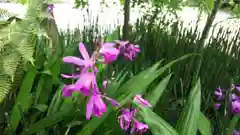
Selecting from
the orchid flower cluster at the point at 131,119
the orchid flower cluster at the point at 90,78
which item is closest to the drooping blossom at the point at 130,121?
the orchid flower cluster at the point at 131,119

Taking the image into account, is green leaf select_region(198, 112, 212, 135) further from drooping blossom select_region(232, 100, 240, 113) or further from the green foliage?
the green foliage

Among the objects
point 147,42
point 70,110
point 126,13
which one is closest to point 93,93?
point 70,110

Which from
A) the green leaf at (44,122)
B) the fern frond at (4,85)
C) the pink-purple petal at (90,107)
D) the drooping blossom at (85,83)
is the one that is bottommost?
the green leaf at (44,122)

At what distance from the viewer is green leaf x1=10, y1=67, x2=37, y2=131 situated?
0.82m

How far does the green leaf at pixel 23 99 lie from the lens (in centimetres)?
82

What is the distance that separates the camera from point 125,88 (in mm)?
844

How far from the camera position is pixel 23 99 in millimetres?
842

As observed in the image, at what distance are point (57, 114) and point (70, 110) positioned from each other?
0.03m

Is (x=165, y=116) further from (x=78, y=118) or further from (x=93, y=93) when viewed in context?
(x=93, y=93)

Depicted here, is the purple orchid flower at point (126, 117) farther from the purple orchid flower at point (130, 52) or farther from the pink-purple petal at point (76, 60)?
the purple orchid flower at point (130, 52)

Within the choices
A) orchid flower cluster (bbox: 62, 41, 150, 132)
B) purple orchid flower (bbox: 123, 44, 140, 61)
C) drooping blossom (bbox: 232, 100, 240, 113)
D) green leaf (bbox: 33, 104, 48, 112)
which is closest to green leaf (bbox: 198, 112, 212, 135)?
drooping blossom (bbox: 232, 100, 240, 113)

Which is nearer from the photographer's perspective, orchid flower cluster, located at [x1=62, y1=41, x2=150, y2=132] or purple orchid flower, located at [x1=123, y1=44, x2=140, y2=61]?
orchid flower cluster, located at [x1=62, y1=41, x2=150, y2=132]

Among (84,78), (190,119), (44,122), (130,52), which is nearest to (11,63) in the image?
(44,122)

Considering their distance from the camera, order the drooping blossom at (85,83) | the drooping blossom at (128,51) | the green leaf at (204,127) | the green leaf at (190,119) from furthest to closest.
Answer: the drooping blossom at (128,51) < the green leaf at (204,127) < the green leaf at (190,119) < the drooping blossom at (85,83)
